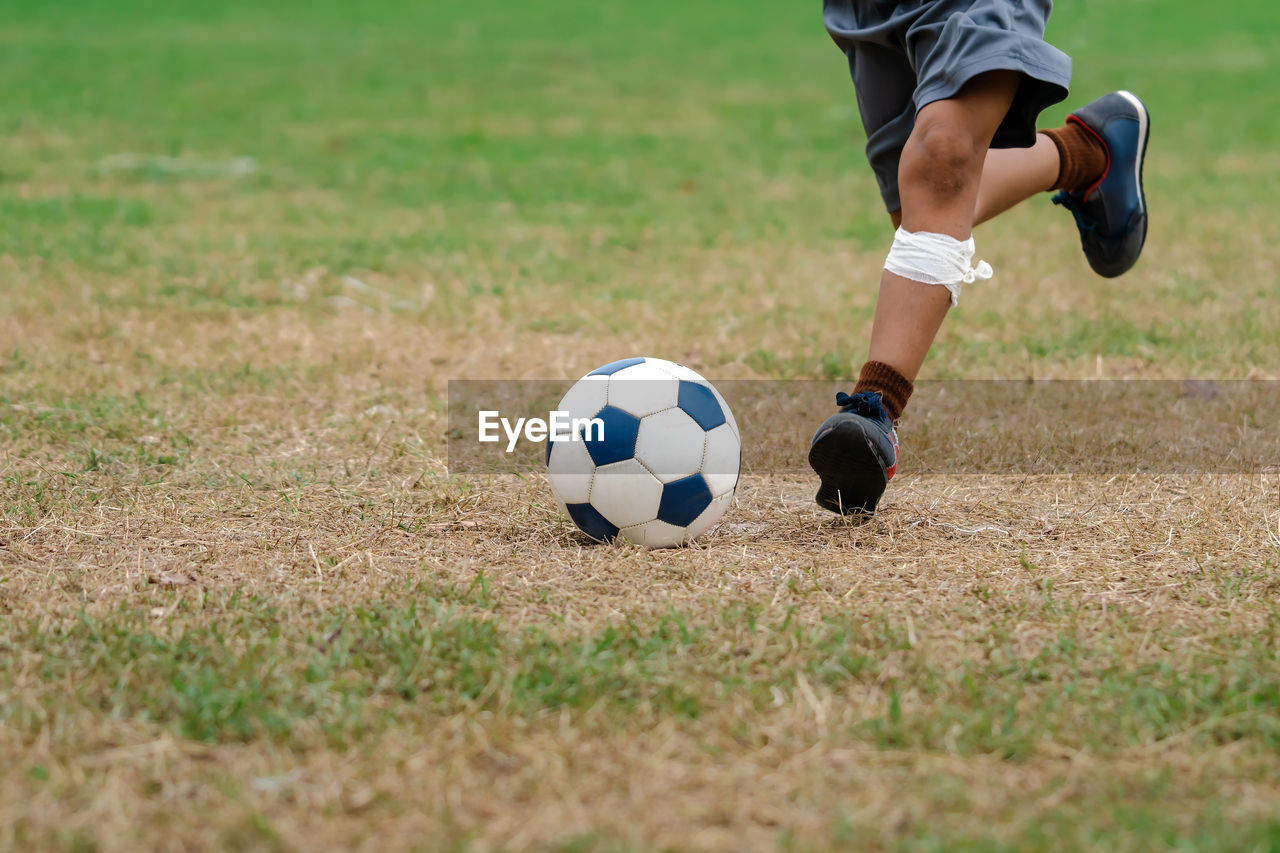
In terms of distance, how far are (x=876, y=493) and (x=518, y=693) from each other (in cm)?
129

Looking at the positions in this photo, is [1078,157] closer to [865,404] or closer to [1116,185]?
[1116,185]

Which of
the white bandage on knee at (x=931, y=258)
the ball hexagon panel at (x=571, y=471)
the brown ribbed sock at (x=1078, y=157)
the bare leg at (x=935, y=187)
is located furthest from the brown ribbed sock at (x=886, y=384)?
the brown ribbed sock at (x=1078, y=157)

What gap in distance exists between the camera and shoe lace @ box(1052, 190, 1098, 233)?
437 centimetres

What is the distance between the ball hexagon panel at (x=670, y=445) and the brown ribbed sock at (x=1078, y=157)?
1.79 m

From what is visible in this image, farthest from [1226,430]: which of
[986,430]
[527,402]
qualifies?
→ [527,402]

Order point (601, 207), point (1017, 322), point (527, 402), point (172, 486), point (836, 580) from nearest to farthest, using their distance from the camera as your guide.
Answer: point (836, 580) → point (172, 486) → point (527, 402) → point (1017, 322) → point (601, 207)

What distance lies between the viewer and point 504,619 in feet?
8.93

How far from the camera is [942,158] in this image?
3.28m

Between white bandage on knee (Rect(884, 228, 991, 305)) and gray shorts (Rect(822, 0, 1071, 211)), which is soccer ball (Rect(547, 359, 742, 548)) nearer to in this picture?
white bandage on knee (Rect(884, 228, 991, 305))

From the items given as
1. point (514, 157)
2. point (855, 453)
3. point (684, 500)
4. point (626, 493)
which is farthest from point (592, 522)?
point (514, 157)

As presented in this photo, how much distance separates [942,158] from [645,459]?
1.08m

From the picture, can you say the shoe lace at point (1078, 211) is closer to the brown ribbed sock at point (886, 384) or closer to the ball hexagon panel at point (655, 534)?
the brown ribbed sock at point (886, 384)

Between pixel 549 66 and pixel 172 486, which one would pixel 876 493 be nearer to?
pixel 172 486

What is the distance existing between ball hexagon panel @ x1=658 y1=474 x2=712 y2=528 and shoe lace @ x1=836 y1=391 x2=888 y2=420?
1.38 ft
